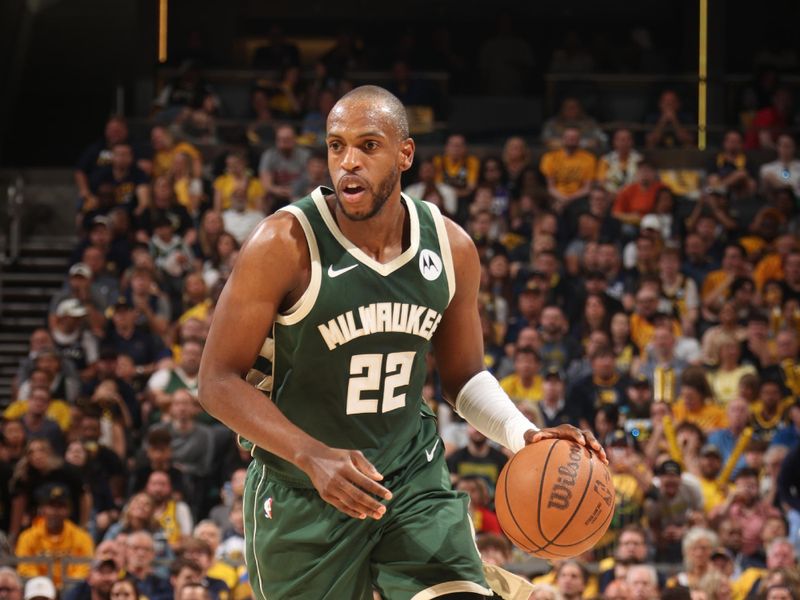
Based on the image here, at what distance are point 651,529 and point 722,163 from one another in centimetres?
520

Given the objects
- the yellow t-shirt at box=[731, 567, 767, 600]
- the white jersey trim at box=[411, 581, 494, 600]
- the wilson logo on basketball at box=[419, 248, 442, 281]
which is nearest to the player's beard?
the wilson logo on basketball at box=[419, 248, 442, 281]

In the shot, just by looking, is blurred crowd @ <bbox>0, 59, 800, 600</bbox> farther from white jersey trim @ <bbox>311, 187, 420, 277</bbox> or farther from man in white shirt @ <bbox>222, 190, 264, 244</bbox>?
white jersey trim @ <bbox>311, 187, 420, 277</bbox>

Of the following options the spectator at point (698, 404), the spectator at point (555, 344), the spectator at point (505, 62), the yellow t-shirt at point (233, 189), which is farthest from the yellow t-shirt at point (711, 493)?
the spectator at point (505, 62)

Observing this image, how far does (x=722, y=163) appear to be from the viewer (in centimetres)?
1249

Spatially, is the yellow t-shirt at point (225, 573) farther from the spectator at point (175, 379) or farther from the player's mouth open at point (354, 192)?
the player's mouth open at point (354, 192)

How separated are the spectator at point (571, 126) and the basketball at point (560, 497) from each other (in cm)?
931

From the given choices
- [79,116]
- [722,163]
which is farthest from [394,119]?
[79,116]

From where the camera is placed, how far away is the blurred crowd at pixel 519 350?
315 inches

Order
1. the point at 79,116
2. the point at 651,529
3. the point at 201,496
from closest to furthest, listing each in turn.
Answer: the point at 651,529, the point at 201,496, the point at 79,116

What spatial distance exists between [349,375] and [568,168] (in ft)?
28.9

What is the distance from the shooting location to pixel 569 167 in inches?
483

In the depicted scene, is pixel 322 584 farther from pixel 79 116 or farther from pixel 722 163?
pixel 79 116

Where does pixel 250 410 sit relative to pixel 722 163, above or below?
below

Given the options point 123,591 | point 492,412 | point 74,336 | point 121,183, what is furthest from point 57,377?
point 492,412
